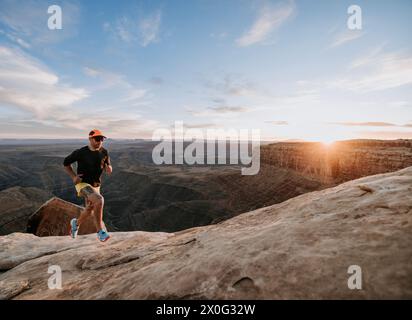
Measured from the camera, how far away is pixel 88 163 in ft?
16.5

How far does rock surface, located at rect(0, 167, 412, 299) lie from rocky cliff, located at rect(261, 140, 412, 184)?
55.9 feet

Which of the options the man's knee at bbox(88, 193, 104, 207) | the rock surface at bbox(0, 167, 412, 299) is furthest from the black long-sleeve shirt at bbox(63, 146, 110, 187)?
the rock surface at bbox(0, 167, 412, 299)

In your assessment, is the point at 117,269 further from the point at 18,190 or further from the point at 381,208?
the point at 18,190

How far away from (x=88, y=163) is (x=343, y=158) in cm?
2420

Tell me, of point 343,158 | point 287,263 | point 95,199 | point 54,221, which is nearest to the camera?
point 287,263

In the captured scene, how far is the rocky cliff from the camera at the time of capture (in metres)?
17.8

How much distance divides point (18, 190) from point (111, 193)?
20308 mm

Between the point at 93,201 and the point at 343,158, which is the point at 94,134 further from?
the point at 343,158

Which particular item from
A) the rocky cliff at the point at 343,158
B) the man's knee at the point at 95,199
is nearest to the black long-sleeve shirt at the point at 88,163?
the man's knee at the point at 95,199

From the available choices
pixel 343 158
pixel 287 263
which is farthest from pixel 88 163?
pixel 343 158

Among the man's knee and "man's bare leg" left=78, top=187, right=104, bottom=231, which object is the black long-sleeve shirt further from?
the man's knee

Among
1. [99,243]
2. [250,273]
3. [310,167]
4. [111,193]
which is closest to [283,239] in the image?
[250,273]

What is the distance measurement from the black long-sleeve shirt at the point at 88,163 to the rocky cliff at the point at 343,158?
18.2m

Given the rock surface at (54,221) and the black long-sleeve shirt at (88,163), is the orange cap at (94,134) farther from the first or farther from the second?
the rock surface at (54,221)
